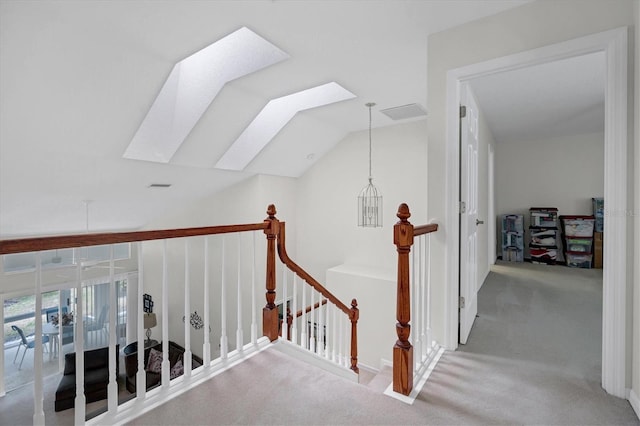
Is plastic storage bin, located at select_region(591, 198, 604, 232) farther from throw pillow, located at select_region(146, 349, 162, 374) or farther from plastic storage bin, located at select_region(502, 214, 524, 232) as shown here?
throw pillow, located at select_region(146, 349, 162, 374)

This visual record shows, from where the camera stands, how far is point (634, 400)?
5.25ft

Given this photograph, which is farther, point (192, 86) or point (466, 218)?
point (192, 86)

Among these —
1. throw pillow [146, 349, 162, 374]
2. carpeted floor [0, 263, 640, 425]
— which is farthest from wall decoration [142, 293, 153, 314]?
carpeted floor [0, 263, 640, 425]

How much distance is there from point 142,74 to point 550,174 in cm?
627

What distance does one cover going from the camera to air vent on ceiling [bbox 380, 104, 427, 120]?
399 cm

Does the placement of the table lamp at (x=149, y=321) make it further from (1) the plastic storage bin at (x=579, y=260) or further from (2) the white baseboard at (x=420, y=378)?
(1) the plastic storage bin at (x=579, y=260)

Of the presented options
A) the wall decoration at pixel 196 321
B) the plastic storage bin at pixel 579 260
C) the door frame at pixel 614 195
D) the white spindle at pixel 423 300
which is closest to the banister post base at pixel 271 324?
the white spindle at pixel 423 300

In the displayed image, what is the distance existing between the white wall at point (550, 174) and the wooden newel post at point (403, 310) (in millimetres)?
4957

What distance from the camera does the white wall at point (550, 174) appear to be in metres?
5.27

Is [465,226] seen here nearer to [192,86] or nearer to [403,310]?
[403,310]

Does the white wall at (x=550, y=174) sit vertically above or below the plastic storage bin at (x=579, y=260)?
above

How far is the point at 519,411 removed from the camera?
5.38ft

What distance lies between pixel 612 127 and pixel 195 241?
6395mm

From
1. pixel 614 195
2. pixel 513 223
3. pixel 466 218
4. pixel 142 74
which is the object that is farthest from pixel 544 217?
pixel 142 74
